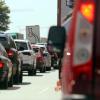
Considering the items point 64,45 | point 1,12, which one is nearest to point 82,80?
point 64,45

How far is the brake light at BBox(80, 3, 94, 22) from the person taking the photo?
500 cm

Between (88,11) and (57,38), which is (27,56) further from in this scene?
(88,11)

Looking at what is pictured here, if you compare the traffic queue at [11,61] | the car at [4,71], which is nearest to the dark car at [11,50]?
the traffic queue at [11,61]

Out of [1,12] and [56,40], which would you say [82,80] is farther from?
[1,12]

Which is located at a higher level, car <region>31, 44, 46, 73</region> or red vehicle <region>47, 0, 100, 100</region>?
red vehicle <region>47, 0, 100, 100</region>

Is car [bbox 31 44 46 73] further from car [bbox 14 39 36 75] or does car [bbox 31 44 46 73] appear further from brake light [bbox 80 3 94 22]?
brake light [bbox 80 3 94 22]

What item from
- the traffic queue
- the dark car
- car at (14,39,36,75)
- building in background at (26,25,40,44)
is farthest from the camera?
building in background at (26,25,40,44)

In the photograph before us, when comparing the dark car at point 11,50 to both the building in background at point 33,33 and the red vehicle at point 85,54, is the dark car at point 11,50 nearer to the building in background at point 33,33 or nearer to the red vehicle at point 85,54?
the red vehicle at point 85,54

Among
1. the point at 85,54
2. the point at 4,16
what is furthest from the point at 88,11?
the point at 4,16

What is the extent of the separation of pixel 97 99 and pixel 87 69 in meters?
0.26

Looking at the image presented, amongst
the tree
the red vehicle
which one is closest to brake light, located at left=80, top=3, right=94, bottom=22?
the red vehicle

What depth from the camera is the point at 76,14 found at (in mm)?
5148

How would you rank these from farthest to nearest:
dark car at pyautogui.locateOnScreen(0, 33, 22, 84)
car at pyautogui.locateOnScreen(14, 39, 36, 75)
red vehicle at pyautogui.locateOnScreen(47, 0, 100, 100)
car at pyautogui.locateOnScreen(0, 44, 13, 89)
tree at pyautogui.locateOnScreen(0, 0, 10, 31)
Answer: tree at pyautogui.locateOnScreen(0, 0, 10, 31) < car at pyautogui.locateOnScreen(14, 39, 36, 75) < dark car at pyautogui.locateOnScreen(0, 33, 22, 84) < car at pyautogui.locateOnScreen(0, 44, 13, 89) < red vehicle at pyautogui.locateOnScreen(47, 0, 100, 100)

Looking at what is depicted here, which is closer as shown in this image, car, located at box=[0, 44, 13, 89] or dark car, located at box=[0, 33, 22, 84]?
car, located at box=[0, 44, 13, 89]
